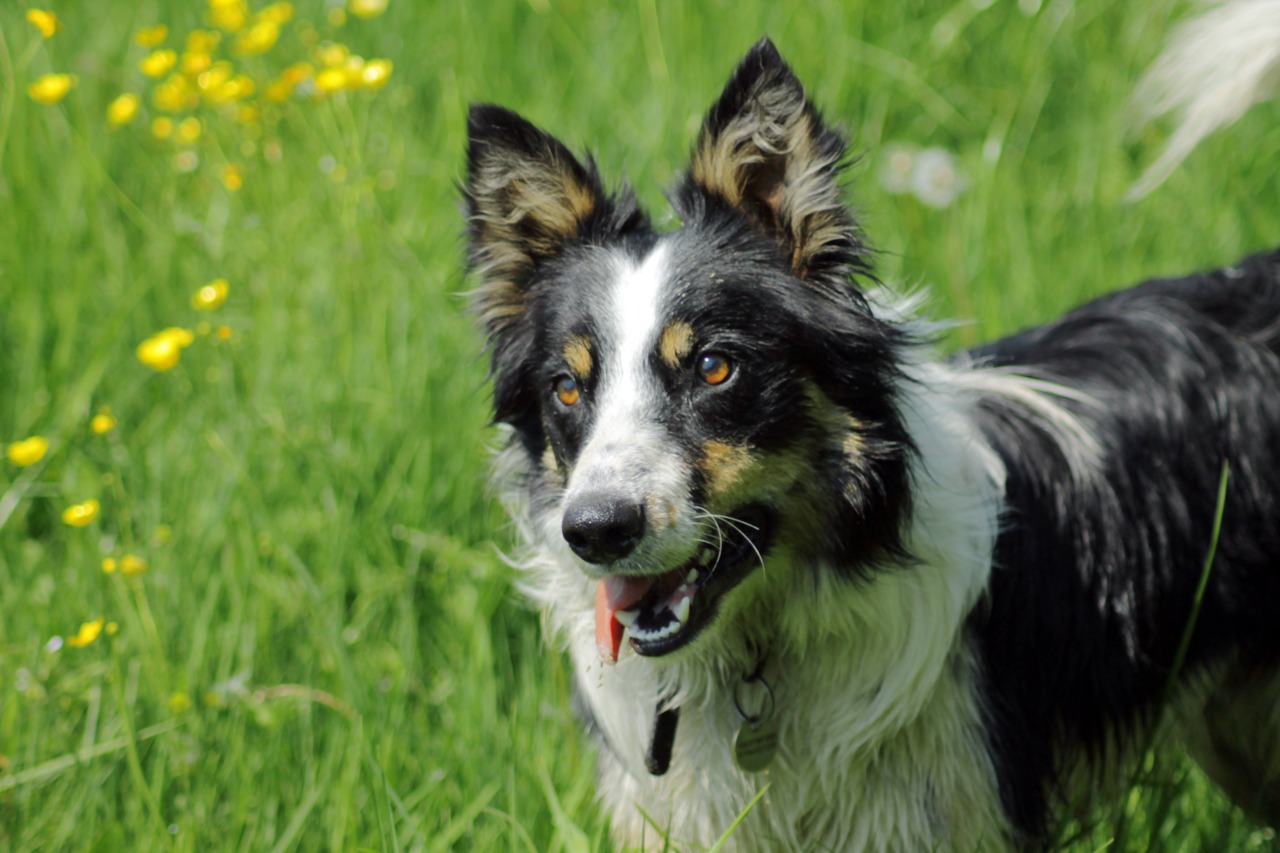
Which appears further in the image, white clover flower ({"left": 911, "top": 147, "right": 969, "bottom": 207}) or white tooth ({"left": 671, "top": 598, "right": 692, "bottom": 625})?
white clover flower ({"left": 911, "top": 147, "right": 969, "bottom": 207})

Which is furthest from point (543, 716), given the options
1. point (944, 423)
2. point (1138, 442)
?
point (1138, 442)

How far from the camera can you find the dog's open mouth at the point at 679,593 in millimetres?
2330

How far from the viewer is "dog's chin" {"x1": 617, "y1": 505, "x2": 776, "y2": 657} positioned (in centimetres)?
233

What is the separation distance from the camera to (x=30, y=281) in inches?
169

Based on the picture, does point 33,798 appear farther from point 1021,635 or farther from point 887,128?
point 887,128

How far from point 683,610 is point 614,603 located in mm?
150

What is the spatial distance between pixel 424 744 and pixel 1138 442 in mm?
1822

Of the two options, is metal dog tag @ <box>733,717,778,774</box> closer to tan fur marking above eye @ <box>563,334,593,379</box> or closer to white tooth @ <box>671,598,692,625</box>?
white tooth @ <box>671,598,692,625</box>

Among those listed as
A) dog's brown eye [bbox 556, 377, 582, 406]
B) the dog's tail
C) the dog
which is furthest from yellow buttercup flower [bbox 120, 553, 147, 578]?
the dog's tail

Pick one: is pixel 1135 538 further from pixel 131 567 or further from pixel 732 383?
pixel 131 567

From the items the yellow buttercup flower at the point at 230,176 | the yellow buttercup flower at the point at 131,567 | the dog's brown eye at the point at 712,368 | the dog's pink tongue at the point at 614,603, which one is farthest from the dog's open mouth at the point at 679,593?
the yellow buttercup flower at the point at 230,176

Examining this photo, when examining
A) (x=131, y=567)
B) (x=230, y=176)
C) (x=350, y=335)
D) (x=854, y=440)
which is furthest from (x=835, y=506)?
(x=230, y=176)

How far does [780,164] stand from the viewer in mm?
2459

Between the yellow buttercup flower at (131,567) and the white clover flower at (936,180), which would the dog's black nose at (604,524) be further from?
the white clover flower at (936,180)
